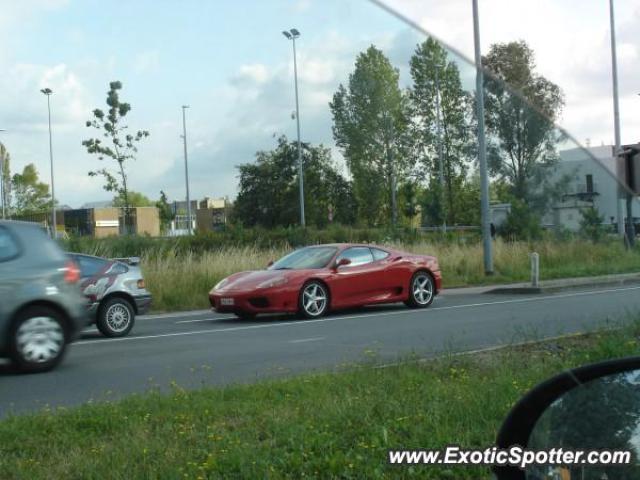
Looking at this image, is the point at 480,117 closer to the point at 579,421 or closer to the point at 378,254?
the point at 579,421

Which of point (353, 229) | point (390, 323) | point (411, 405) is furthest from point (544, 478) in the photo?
point (353, 229)

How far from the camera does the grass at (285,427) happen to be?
4.56m

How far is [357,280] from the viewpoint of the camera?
52.2 ft

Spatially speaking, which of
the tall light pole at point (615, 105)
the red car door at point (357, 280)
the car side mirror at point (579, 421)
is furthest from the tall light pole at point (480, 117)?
the red car door at point (357, 280)

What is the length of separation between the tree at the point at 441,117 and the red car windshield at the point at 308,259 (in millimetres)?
12907

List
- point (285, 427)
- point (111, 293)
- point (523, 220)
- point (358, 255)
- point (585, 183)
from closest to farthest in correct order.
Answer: point (585, 183) → point (523, 220) → point (285, 427) → point (111, 293) → point (358, 255)

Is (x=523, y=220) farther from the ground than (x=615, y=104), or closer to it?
closer to it

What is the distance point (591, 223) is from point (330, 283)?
12922 millimetres

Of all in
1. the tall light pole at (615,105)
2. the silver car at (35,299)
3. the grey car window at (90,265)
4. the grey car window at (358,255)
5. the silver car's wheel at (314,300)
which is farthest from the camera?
the grey car window at (358,255)

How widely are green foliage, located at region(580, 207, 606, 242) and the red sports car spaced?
12.1 m

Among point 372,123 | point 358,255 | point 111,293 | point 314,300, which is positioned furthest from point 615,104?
point 358,255

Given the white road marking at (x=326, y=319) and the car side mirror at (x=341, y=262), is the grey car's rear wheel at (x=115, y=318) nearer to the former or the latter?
the white road marking at (x=326, y=319)

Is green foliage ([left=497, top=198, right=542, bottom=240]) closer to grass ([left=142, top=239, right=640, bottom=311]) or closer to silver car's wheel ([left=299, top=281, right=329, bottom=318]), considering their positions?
silver car's wheel ([left=299, top=281, right=329, bottom=318])

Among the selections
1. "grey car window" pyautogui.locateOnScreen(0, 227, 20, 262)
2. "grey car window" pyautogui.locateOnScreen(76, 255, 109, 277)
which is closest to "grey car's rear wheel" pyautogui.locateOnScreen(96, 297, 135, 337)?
"grey car window" pyautogui.locateOnScreen(76, 255, 109, 277)
